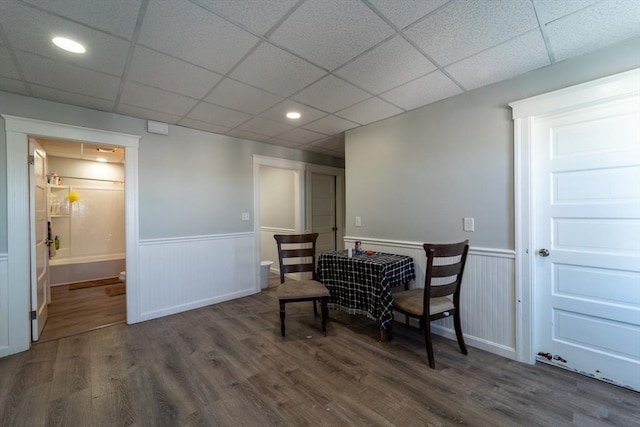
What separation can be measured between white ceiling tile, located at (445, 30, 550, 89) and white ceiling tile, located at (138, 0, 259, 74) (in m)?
1.60

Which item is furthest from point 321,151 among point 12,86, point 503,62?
point 12,86

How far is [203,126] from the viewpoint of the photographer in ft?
11.4

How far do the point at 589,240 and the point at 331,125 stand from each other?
8.87 ft

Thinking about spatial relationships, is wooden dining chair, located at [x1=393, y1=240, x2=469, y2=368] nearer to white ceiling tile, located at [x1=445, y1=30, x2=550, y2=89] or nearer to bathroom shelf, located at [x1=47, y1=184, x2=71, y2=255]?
white ceiling tile, located at [x1=445, y1=30, x2=550, y2=89]

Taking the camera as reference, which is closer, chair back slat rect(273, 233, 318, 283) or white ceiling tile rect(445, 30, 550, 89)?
white ceiling tile rect(445, 30, 550, 89)

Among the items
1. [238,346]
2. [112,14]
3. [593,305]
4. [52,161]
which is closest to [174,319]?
[238,346]

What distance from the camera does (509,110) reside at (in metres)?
2.30

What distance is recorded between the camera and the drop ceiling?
1.50 metres

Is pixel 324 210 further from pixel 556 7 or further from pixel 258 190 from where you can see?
pixel 556 7

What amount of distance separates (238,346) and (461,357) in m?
2.01

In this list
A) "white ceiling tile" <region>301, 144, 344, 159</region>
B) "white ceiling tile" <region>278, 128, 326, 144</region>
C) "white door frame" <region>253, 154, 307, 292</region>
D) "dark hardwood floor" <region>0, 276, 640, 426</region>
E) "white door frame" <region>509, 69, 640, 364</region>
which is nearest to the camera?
"dark hardwood floor" <region>0, 276, 640, 426</region>

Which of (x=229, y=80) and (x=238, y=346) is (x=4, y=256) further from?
(x=229, y=80)

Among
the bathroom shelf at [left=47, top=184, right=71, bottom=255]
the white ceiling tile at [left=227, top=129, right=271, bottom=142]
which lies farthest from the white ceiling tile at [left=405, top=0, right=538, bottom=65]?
the bathroom shelf at [left=47, top=184, right=71, bottom=255]

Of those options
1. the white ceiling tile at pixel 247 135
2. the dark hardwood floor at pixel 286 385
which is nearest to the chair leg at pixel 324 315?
the dark hardwood floor at pixel 286 385
